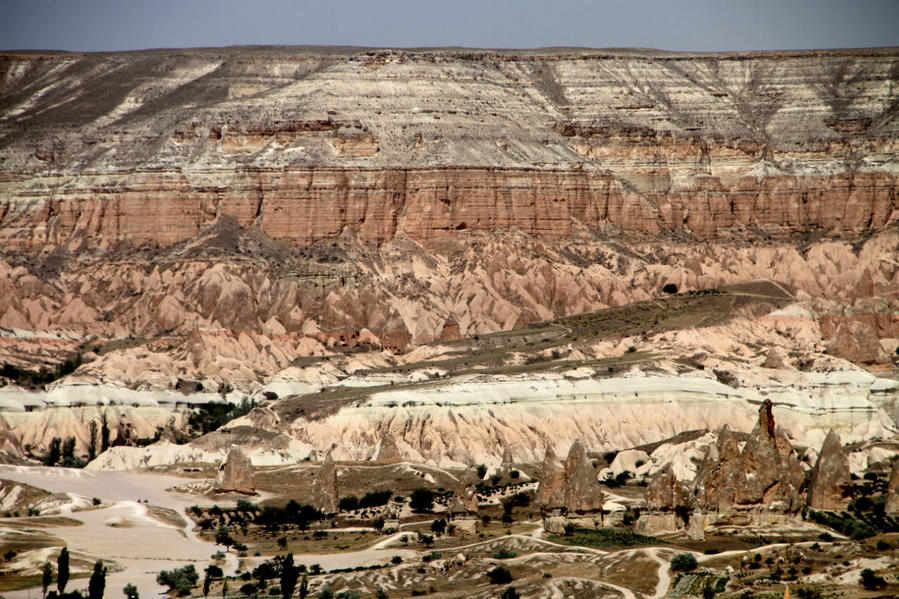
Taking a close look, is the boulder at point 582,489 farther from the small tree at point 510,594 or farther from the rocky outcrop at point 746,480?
the small tree at point 510,594

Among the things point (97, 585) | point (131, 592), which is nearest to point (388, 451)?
point (131, 592)

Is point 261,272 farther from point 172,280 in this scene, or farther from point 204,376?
point 204,376

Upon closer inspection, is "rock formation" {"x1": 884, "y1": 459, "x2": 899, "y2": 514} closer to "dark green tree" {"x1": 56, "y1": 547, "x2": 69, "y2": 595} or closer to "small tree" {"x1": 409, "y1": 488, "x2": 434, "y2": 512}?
"small tree" {"x1": 409, "y1": 488, "x2": 434, "y2": 512}

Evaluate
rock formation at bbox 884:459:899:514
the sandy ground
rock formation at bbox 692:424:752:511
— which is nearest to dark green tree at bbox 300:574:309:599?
the sandy ground

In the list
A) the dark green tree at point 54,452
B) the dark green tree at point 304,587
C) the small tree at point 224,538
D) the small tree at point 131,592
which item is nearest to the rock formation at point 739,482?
the dark green tree at point 304,587

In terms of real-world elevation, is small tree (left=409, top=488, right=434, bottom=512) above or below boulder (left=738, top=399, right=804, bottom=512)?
below

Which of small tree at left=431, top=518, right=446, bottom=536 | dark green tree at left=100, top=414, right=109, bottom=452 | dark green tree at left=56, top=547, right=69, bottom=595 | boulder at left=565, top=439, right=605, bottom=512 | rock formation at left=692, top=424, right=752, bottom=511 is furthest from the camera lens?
dark green tree at left=100, top=414, right=109, bottom=452
